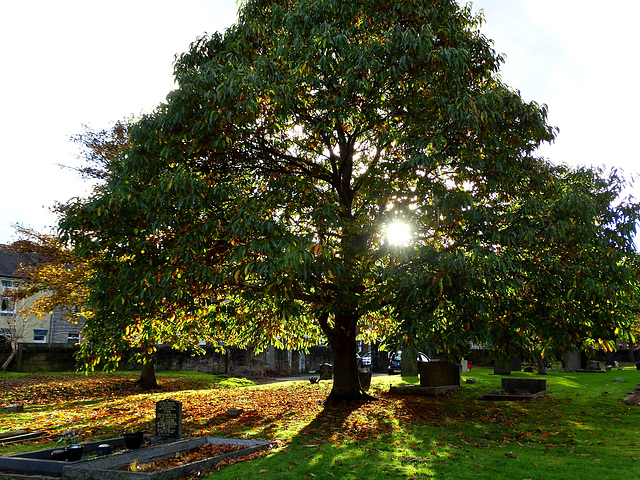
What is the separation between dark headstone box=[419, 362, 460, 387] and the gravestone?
38.0 feet

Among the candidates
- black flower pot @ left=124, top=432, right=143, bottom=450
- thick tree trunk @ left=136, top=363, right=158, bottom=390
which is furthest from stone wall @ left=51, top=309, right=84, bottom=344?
black flower pot @ left=124, top=432, right=143, bottom=450

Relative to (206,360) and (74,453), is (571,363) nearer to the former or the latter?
(206,360)

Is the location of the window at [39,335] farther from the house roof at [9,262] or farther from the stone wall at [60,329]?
the house roof at [9,262]

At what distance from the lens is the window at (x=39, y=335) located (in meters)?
39.7

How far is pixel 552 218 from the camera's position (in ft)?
33.4

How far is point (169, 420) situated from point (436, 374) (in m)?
12.1

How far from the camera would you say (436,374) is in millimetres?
19516

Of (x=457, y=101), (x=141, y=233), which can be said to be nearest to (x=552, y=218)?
(x=457, y=101)

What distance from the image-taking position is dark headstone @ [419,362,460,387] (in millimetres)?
19408

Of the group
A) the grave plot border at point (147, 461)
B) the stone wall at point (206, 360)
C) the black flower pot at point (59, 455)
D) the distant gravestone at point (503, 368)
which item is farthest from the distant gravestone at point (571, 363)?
the black flower pot at point (59, 455)

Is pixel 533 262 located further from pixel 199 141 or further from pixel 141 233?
pixel 141 233

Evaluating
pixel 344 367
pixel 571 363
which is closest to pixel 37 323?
pixel 344 367

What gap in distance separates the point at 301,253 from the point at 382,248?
3076 mm

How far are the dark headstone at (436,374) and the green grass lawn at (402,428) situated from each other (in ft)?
2.95
